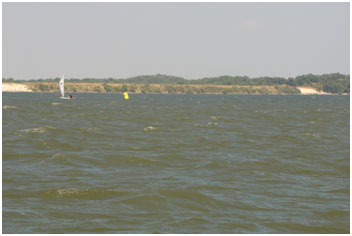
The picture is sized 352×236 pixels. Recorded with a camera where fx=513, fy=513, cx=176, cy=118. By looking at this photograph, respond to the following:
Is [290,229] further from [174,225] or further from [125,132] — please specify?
[125,132]

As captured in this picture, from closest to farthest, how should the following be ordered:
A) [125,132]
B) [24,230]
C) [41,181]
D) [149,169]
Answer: [24,230] → [41,181] → [149,169] → [125,132]

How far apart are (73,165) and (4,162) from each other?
2.94 m

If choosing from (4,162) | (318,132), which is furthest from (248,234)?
(318,132)

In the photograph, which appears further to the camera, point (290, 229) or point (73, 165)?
point (73, 165)

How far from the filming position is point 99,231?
1202 cm

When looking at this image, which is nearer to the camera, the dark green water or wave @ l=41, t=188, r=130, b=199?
the dark green water

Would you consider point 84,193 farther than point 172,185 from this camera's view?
No

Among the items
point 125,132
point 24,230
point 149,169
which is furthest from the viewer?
point 125,132

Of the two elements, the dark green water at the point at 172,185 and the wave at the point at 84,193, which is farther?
the wave at the point at 84,193

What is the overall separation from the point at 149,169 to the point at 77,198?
16.8 feet

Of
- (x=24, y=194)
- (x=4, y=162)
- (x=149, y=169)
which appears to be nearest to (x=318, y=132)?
(x=149, y=169)

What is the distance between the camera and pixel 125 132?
34125 millimetres

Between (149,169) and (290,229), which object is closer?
(290,229)

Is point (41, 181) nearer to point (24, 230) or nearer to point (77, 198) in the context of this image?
point (77, 198)
